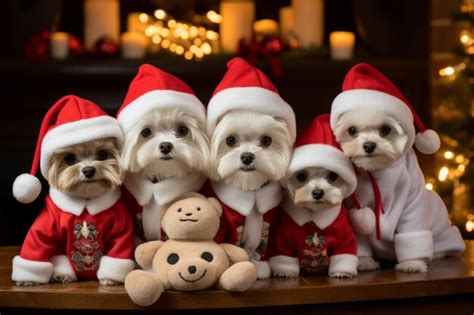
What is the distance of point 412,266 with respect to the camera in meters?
1.88

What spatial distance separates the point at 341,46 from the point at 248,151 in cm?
216

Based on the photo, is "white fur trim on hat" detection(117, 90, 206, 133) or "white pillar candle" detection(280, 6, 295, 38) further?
"white pillar candle" detection(280, 6, 295, 38)

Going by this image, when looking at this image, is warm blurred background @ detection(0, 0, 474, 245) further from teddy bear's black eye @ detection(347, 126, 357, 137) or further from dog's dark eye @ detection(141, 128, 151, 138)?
dog's dark eye @ detection(141, 128, 151, 138)

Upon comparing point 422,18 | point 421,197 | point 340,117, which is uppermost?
point 422,18

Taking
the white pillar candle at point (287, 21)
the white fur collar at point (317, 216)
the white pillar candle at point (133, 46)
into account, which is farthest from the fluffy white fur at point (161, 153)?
the white pillar candle at point (287, 21)

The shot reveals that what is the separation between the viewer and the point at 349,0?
14.0ft

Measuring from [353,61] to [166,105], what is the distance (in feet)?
7.09

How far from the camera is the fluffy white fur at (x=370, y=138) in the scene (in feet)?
5.80

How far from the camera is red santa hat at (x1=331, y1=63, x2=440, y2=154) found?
1788mm

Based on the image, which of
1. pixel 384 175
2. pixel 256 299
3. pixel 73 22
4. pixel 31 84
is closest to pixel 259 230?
pixel 256 299

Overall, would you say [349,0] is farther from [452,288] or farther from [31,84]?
[452,288]

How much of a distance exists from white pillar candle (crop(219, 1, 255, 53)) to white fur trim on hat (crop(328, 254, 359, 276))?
2.14m

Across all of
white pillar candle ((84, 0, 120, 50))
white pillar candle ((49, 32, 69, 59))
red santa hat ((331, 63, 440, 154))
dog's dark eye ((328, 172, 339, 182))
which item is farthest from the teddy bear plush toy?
white pillar candle ((84, 0, 120, 50))

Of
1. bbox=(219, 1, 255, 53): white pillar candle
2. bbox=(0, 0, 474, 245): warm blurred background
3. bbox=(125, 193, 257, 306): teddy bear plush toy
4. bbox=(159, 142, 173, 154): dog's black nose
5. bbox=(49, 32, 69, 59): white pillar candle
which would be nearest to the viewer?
bbox=(125, 193, 257, 306): teddy bear plush toy
